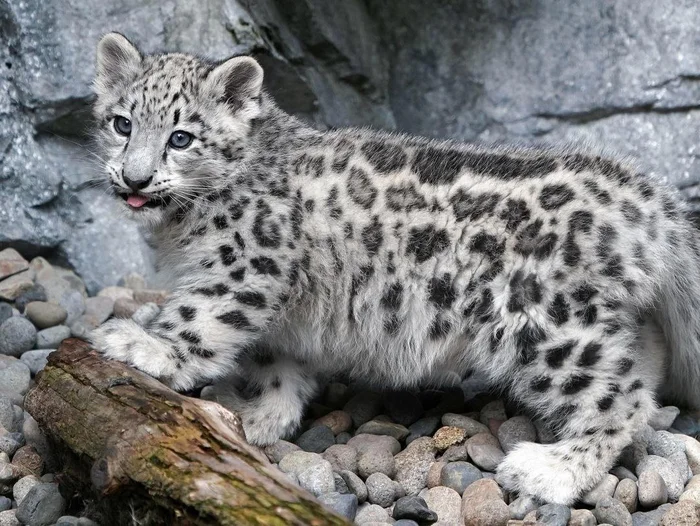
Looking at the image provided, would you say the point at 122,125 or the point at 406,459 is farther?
the point at 122,125

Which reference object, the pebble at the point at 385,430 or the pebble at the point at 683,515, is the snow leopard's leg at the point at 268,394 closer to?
the pebble at the point at 385,430

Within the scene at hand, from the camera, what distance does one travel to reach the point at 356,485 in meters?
4.01

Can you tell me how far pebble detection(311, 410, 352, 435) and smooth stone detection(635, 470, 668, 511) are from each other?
1.46m

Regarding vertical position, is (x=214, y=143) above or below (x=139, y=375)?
above

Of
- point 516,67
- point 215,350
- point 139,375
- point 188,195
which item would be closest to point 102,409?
point 139,375

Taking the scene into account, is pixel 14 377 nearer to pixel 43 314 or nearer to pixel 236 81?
pixel 43 314

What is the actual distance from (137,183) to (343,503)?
1.66 metres

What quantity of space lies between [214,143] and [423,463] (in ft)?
5.84

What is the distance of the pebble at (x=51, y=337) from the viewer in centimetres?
522

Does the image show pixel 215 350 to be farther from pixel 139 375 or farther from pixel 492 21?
pixel 492 21

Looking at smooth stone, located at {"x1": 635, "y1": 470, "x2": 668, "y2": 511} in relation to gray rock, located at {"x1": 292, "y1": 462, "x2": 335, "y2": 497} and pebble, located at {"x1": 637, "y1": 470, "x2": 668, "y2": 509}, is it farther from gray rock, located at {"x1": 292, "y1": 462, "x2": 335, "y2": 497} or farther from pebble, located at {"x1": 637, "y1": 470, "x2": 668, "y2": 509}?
gray rock, located at {"x1": 292, "y1": 462, "x2": 335, "y2": 497}

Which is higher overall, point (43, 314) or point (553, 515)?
point (43, 314)

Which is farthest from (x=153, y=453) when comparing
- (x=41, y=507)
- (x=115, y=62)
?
(x=115, y=62)

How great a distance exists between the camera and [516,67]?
6.43m
